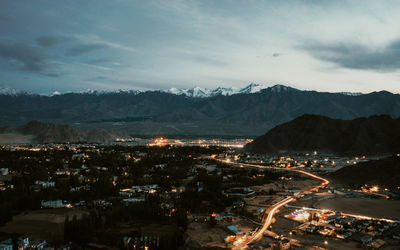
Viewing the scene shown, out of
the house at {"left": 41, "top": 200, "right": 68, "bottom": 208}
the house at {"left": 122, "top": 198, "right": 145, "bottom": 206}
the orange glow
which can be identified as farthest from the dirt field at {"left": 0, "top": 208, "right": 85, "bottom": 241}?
the orange glow

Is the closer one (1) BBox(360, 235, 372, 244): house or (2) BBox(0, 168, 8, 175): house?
(1) BBox(360, 235, 372, 244): house

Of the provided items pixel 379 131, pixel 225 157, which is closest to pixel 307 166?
pixel 225 157

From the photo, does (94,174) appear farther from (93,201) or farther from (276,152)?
(276,152)

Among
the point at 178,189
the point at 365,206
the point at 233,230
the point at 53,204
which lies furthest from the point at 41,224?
the point at 365,206

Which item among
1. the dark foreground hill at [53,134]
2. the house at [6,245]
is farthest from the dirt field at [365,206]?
the dark foreground hill at [53,134]

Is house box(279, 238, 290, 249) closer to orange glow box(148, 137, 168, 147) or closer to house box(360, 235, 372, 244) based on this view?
house box(360, 235, 372, 244)
